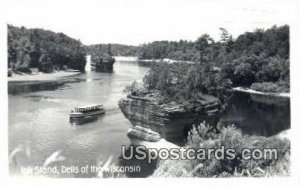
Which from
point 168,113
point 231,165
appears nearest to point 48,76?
point 168,113

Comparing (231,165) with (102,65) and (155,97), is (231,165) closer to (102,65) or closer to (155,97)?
(155,97)

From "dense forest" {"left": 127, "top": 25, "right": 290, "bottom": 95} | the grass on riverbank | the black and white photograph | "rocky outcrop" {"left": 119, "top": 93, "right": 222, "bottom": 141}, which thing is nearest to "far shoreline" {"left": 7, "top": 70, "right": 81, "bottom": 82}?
the black and white photograph

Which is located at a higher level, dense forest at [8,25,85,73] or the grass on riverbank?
dense forest at [8,25,85,73]

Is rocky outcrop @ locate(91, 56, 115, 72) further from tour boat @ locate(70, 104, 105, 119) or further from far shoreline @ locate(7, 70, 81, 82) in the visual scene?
tour boat @ locate(70, 104, 105, 119)

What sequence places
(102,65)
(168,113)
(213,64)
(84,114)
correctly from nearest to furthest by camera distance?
(168,113) < (213,64) < (84,114) < (102,65)

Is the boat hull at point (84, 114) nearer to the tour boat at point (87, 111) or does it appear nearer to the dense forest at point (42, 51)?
the tour boat at point (87, 111)
